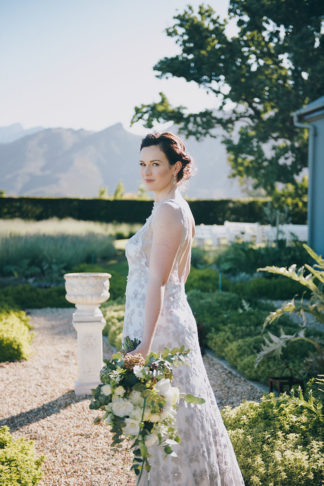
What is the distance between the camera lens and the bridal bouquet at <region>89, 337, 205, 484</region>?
1532 mm

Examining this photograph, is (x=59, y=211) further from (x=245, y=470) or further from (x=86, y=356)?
(x=245, y=470)

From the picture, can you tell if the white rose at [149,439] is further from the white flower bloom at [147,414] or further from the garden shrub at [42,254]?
the garden shrub at [42,254]

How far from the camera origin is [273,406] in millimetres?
3070

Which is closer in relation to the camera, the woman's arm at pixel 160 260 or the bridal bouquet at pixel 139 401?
the bridal bouquet at pixel 139 401

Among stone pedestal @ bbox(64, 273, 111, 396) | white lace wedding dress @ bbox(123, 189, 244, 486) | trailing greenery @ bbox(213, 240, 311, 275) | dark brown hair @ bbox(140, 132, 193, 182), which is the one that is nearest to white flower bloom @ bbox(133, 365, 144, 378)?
white lace wedding dress @ bbox(123, 189, 244, 486)

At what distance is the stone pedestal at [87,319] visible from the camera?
4.25 metres

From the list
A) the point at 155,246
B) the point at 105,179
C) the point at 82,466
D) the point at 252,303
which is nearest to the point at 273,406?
the point at 82,466

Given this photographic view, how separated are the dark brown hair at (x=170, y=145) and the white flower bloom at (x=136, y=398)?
1016mm

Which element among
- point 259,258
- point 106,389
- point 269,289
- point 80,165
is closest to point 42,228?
point 259,258

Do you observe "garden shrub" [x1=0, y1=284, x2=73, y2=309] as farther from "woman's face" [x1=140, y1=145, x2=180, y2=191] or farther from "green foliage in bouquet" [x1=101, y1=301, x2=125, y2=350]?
"woman's face" [x1=140, y1=145, x2=180, y2=191]

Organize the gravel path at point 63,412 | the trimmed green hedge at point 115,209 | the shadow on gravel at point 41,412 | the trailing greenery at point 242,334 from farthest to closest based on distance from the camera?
the trimmed green hedge at point 115,209
the trailing greenery at point 242,334
the shadow on gravel at point 41,412
the gravel path at point 63,412

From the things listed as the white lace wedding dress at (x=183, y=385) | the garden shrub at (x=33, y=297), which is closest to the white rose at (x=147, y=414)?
the white lace wedding dress at (x=183, y=385)

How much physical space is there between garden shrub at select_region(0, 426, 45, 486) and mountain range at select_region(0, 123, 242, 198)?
146 metres

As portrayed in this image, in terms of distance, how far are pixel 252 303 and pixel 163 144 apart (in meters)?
5.14
